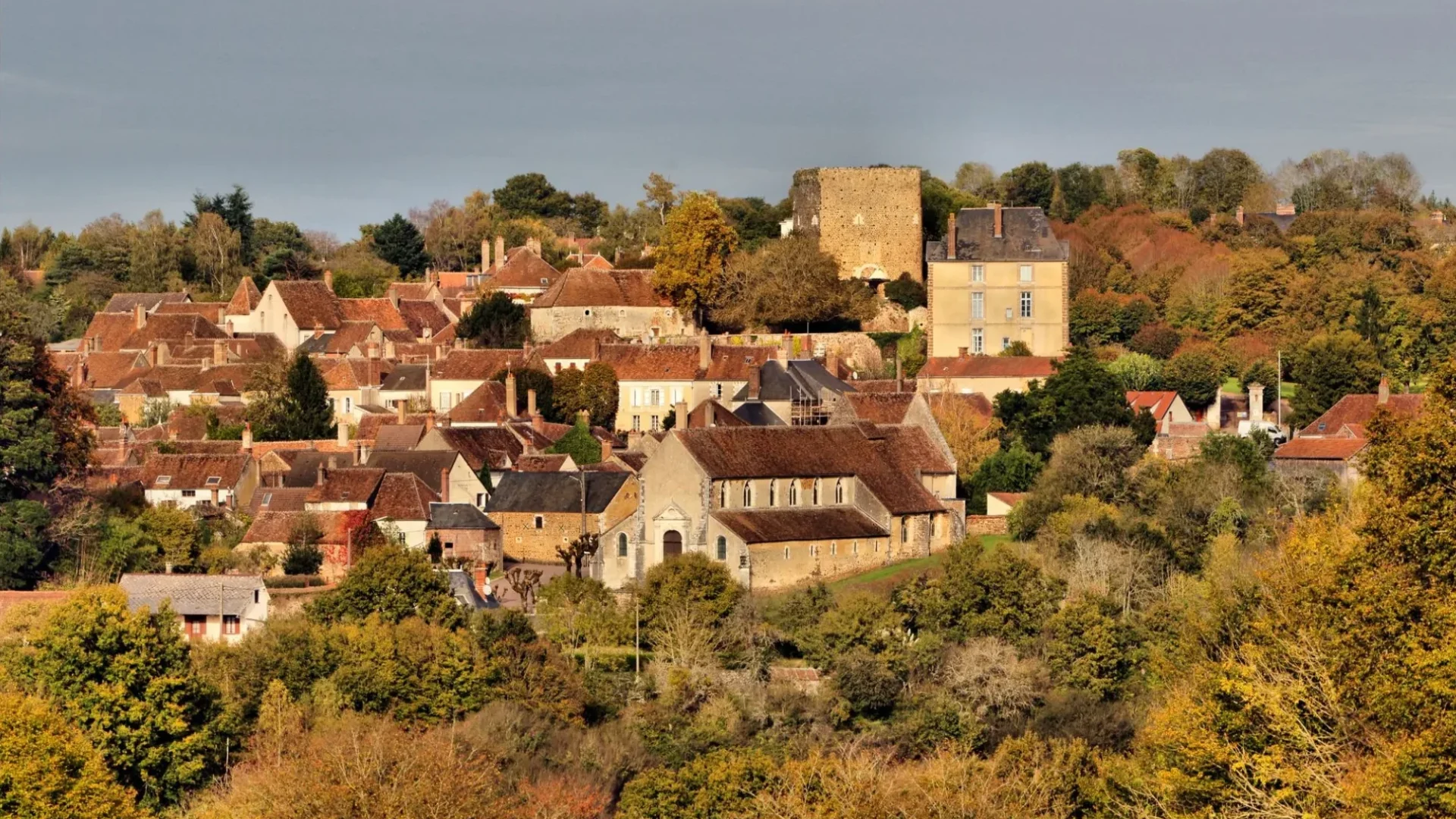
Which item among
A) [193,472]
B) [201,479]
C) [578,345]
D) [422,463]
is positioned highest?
[578,345]

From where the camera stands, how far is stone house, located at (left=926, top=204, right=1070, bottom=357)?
6331 cm

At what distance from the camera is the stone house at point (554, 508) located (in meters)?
50.2

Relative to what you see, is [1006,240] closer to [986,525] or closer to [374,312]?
[986,525]

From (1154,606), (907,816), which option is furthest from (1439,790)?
(1154,606)

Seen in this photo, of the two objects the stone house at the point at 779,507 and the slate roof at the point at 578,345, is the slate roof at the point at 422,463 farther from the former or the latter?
the slate roof at the point at 578,345

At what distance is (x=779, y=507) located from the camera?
158 ft

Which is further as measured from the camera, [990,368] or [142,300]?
[142,300]

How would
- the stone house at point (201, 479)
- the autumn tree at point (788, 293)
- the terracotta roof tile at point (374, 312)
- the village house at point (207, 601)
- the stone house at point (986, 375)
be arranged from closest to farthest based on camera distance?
the village house at point (207, 601)
the stone house at point (201, 479)
the stone house at point (986, 375)
the autumn tree at point (788, 293)
the terracotta roof tile at point (374, 312)

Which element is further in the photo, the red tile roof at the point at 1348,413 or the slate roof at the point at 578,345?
the slate roof at the point at 578,345

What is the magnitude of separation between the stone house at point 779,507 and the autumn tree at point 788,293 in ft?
53.2

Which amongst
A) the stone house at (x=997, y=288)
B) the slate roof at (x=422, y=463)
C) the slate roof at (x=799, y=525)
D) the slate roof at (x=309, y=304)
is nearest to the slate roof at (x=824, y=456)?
the slate roof at (x=799, y=525)

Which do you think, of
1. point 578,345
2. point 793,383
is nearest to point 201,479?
point 578,345

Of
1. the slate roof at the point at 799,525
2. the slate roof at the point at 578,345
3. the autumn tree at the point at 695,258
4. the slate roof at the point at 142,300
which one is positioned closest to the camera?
the slate roof at the point at 799,525

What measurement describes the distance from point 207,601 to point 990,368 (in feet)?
79.9
